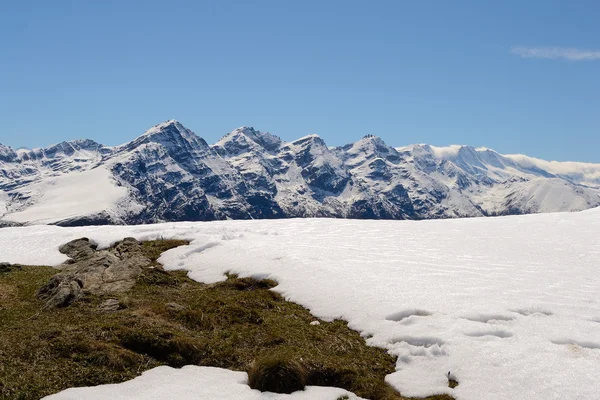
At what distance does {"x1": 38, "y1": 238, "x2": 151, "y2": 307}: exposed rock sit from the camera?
2462 cm

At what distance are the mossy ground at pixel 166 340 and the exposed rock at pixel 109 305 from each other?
0.36 metres

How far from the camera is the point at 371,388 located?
16.2 metres

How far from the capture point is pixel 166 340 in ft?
61.6

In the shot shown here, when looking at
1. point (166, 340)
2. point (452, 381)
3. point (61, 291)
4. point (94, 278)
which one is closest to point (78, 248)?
point (94, 278)

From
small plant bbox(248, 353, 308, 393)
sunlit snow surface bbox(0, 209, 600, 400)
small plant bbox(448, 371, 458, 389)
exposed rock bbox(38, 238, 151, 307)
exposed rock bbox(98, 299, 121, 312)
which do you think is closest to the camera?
small plant bbox(248, 353, 308, 393)

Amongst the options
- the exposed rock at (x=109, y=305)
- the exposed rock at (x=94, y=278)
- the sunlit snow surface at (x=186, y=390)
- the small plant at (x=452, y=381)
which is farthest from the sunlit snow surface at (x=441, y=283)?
the exposed rock at (x=109, y=305)

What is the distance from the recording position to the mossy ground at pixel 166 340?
1606cm

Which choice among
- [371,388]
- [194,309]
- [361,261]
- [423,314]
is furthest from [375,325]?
[361,261]

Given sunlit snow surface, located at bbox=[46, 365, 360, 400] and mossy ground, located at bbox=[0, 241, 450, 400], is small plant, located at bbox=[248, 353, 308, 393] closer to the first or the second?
sunlit snow surface, located at bbox=[46, 365, 360, 400]

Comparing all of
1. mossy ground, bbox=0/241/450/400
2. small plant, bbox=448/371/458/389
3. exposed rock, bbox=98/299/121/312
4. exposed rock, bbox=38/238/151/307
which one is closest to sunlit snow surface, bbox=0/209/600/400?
small plant, bbox=448/371/458/389

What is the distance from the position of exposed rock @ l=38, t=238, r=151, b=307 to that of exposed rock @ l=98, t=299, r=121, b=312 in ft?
5.70

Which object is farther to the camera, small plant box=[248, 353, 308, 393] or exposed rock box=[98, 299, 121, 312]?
exposed rock box=[98, 299, 121, 312]

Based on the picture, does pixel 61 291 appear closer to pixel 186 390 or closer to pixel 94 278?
pixel 94 278

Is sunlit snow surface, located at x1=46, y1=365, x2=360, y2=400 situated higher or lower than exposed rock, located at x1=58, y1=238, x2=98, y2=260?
lower
